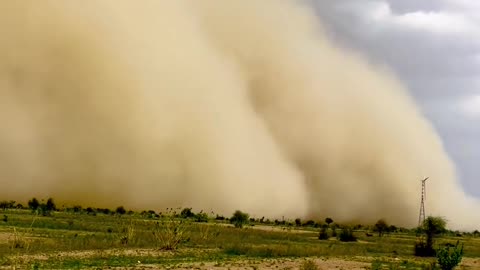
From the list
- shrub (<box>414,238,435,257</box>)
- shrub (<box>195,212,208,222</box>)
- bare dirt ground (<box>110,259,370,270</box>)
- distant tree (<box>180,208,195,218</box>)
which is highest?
distant tree (<box>180,208,195,218</box>)

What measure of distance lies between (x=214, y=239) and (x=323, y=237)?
14.6 metres

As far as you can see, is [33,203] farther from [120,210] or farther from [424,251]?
[424,251]

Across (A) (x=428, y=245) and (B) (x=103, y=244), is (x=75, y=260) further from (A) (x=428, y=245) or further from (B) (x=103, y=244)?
(A) (x=428, y=245)

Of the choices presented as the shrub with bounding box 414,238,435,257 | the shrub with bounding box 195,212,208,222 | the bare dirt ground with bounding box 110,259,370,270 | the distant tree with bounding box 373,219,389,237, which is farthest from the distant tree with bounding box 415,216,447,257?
the shrub with bounding box 195,212,208,222

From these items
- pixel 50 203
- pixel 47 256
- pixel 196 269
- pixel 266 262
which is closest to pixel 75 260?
pixel 47 256

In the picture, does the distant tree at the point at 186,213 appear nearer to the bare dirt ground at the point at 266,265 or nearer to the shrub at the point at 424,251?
the shrub at the point at 424,251

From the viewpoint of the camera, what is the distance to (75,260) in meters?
25.0

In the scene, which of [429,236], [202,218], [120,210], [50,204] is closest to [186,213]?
[202,218]

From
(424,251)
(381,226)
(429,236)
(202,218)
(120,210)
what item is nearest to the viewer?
(424,251)

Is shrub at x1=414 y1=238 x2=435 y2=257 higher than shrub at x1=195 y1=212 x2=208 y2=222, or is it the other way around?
shrub at x1=195 y1=212 x2=208 y2=222

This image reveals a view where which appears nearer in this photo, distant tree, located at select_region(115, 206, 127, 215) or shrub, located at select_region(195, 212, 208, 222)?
shrub, located at select_region(195, 212, 208, 222)

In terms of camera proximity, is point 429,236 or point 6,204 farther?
point 6,204

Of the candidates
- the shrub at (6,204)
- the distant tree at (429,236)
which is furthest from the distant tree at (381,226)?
the shrub at (6,204)

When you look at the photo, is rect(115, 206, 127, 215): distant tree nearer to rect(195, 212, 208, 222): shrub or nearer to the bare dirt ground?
rect(195, 212, 208, 222): shrub
